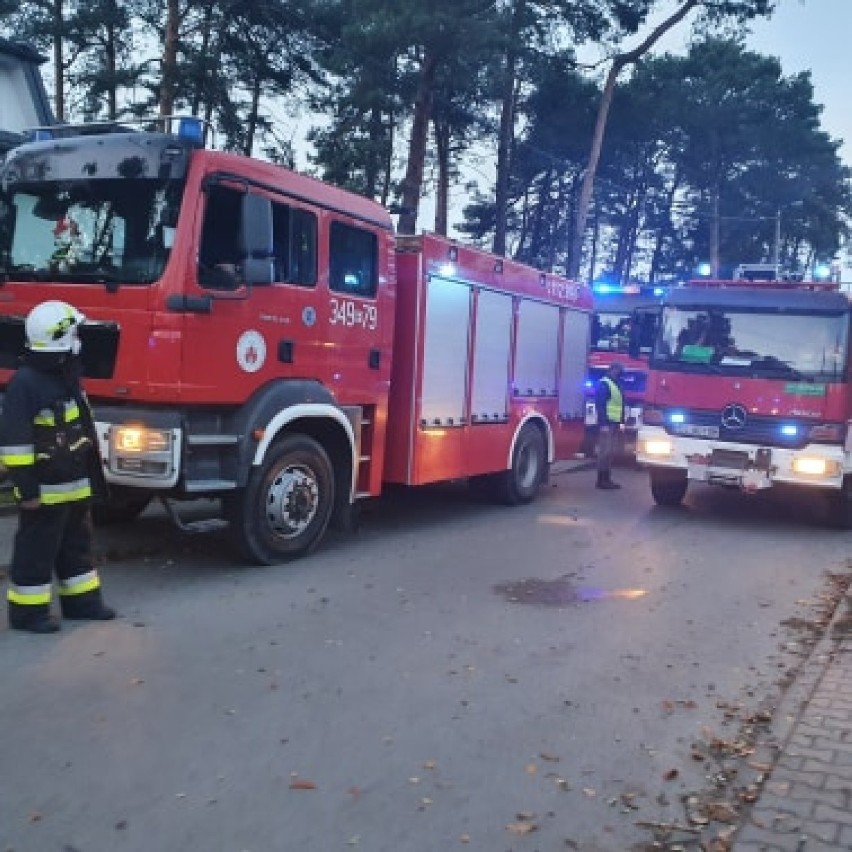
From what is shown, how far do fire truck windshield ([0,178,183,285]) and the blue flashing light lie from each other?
1.04 ft

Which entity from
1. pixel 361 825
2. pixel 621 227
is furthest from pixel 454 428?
pixel 621 227

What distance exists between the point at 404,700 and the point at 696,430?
6.25 metres

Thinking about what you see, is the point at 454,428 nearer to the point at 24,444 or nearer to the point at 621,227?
the point at 24,444

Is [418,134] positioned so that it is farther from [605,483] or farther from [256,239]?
[256,239]

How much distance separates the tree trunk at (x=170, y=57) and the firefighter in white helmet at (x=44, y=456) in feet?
49.2

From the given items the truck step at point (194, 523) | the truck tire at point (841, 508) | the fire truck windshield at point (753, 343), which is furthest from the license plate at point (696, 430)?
the truck step at point (194, 523)

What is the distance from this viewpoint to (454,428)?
29.6 feet

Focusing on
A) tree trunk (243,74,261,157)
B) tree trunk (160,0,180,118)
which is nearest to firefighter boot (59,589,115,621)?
tree trunk (160,0,180,118)

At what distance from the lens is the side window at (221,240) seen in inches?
239

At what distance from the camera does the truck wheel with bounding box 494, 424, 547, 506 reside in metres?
10.4

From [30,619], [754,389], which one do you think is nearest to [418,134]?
[754,389]

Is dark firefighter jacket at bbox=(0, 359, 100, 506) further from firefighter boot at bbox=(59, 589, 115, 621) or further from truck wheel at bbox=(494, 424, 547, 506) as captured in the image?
truck wheel at bbox=(494, 424, 547, 506)

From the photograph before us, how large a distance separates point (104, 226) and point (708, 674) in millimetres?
4783

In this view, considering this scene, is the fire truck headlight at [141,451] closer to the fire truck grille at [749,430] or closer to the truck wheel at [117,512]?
the truck wheel at [117,512]
